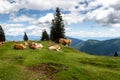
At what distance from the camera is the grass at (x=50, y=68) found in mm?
28875

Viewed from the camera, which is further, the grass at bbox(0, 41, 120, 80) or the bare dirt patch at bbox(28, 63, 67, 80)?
the bare dirt patch at bbox(28, 63, 67, 80)

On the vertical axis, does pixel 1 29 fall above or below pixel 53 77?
above

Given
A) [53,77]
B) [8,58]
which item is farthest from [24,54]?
[53,77]

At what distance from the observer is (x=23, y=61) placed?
3541cm

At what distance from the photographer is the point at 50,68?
3288 cm

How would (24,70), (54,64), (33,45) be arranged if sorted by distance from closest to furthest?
(24,70) < (54,64) < (33,45)

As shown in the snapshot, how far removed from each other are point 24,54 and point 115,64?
17.2m

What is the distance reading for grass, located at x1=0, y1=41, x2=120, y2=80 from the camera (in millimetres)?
28875

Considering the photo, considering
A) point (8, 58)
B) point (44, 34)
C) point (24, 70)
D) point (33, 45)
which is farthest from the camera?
point (44, 34)

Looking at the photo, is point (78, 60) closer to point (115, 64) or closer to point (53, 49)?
point (115, 64)

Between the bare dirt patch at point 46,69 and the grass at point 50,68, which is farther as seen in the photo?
the bare dirt patch at point 46,69

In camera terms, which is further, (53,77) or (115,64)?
(115,64)

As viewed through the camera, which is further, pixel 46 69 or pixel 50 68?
pixel 50 68

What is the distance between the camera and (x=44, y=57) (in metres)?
38.6
